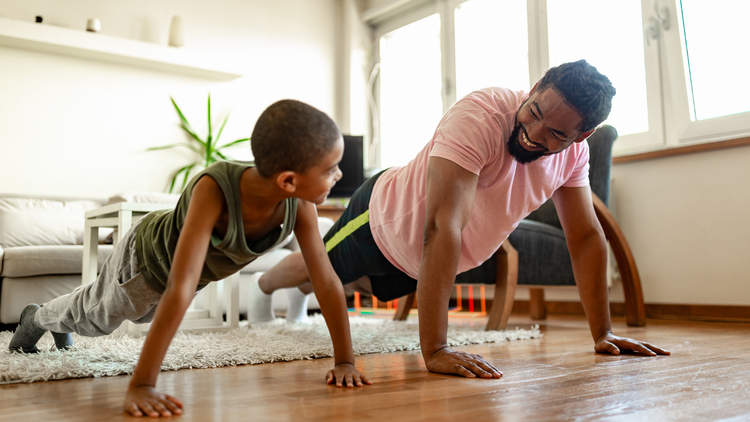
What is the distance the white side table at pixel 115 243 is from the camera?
1877 mm

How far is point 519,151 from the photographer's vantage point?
1.36 meters

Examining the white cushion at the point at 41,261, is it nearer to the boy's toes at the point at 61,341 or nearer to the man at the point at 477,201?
the boy's toes at the point at 61,341

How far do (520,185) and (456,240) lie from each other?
0.32 metres

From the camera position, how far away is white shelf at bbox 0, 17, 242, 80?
3.30 metres

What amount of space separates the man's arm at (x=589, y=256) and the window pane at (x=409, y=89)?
2859 millimetres

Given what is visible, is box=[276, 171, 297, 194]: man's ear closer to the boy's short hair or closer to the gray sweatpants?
the boy's short hair

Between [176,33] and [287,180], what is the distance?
3.33 m

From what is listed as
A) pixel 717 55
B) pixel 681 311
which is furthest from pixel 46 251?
pixel 717 55

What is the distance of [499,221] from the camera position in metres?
1.49

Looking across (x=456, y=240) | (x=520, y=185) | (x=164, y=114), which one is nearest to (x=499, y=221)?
(x=520, y=185)

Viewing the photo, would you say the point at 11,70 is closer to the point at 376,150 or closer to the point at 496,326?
the point at 376,150

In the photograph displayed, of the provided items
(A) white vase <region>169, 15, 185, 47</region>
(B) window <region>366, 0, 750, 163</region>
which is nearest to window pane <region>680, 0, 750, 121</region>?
(B) window <region>366, 0, 750, 163</region>

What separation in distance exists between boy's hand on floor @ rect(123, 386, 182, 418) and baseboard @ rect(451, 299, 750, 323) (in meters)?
2.52

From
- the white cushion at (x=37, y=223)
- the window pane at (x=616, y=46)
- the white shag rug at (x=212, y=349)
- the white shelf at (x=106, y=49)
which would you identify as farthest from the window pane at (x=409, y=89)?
the white shag rug at (x=212, y=349)
